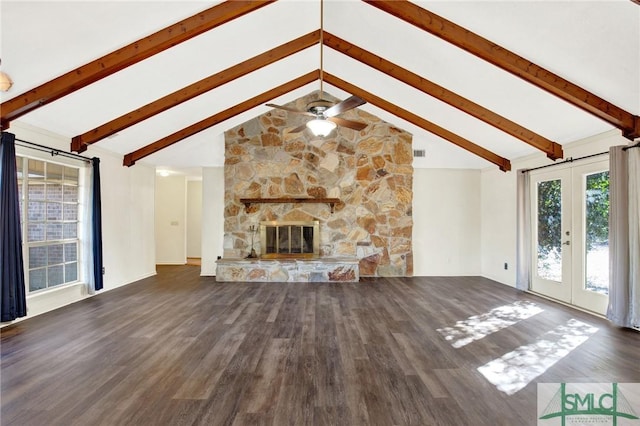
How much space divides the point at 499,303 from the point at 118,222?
6588mm

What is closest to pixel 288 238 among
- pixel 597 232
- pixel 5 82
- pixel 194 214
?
pixel 194 214

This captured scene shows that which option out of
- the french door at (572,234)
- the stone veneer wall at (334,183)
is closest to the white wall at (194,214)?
the stone veneer wall at (334,183)

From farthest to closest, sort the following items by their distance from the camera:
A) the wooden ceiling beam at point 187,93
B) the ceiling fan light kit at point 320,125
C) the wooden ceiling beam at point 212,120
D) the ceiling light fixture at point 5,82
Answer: the wooden ceiling beam at point 212,120 → the wooden ceiling beam at point 187,93 → the ceiling fan light kit at point 320,125 → the ceiling light fixture at point 5,82

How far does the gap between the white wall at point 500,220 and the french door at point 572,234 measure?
0.47 m

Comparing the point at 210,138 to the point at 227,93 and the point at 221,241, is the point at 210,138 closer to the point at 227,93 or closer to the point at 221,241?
the point at 227,93

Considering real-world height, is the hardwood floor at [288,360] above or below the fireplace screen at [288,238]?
below

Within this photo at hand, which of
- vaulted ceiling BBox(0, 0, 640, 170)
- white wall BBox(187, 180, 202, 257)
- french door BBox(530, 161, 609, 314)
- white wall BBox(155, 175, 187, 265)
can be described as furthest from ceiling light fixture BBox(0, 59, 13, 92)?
french door BBox(530, 161, 609, 314)

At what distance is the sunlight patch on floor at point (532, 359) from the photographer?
8.30ft

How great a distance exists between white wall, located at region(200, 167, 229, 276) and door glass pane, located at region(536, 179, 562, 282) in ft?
19.8

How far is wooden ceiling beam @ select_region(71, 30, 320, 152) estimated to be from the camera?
4.85m

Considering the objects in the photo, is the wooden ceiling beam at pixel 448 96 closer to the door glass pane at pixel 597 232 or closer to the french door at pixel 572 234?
the french door at pixel 572 234

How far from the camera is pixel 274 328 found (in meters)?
3.69

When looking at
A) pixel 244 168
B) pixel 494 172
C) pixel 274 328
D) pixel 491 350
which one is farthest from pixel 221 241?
pixel 494 172

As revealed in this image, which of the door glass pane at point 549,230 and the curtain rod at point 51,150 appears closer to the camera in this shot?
the curtain rod at point 51,150
